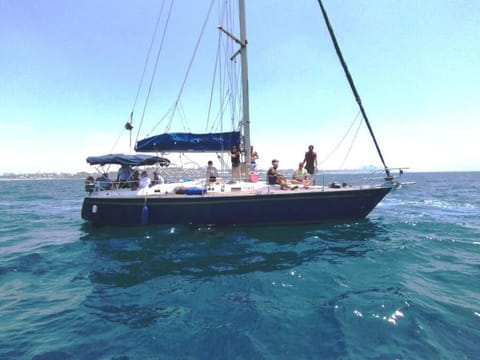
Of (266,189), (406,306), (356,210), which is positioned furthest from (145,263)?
(356,210)

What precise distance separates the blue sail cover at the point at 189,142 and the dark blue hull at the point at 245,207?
251 cm

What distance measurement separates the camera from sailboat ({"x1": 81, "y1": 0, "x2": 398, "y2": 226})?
902cm

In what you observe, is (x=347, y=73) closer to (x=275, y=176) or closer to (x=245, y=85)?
(x=245, y=85)

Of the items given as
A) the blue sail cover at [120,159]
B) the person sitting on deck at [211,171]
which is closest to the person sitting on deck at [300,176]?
the person sitting on deck at [211,171]

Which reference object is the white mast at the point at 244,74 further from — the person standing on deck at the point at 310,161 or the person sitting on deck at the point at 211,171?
the person standing on deck at the point at 310,161

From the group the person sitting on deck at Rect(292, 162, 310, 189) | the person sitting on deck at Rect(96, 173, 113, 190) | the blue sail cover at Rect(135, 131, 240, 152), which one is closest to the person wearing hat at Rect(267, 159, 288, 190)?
the person sitting on deck at Rect(292, 162, 310, 189)

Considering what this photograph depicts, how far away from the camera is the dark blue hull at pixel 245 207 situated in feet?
29.5

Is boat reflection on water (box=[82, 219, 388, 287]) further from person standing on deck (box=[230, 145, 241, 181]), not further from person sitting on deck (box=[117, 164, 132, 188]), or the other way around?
person standing on deck (box=[230, 145, 241, 181])

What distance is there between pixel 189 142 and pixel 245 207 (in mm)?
3724

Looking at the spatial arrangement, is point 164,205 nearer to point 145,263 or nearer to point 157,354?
point 145,263

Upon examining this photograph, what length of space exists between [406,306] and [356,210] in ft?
18.3

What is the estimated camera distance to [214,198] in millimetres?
8953

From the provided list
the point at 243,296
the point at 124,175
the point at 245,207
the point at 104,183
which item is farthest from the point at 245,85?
the point at 243,296

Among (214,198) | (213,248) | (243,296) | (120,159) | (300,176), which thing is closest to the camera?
(243,296)
